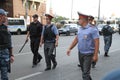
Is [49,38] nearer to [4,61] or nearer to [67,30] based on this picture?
[4,61]

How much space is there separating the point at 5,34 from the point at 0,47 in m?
0.26

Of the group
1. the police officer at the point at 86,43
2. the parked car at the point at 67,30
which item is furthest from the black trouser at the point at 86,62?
the parked car at the point at 67,30

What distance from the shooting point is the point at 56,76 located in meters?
10.2

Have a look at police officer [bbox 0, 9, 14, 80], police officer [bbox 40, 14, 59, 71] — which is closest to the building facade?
police officer [bbox 40, 14, 59, 71]

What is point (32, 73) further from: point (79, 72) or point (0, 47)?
point (0, 47)

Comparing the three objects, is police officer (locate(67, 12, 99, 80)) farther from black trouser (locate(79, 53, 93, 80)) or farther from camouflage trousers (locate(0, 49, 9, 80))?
camouflage trousers (locate(0, 49, 9, 80))

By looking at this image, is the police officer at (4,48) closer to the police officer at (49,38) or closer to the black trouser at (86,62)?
the black trouser at (86,62)

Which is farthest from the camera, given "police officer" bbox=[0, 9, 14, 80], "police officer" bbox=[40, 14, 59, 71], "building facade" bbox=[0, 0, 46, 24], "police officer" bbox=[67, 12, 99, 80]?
"building facade" bbox=[0, 0, 46, 24]

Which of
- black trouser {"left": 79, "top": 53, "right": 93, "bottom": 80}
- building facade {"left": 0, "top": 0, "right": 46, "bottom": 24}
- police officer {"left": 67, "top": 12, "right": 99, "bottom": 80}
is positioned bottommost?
black trouser {"left": 79, "top": 53, "right": 93, "bottom": 80}

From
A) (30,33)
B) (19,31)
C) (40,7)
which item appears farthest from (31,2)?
(30,33)

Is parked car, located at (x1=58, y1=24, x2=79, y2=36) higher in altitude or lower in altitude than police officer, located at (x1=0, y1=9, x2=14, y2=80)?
lower

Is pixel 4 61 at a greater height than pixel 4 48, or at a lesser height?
lesser

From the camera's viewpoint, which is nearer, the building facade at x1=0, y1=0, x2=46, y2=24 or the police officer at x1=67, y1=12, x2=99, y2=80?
the police officer at x1=67, y1=12, x2=99, y2=80

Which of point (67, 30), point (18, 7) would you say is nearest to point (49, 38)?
point (67, 30)
